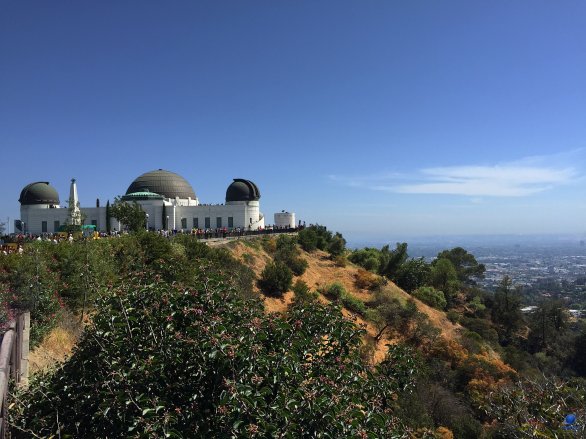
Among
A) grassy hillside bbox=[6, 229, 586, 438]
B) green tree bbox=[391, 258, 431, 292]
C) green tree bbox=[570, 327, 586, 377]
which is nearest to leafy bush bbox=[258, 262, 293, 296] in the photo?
green tree bbox=[391, 258, 431, 292]

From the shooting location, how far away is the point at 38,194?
131 feet

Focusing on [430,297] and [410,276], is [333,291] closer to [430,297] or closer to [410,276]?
[430,297]

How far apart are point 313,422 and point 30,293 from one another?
8301 millimetres

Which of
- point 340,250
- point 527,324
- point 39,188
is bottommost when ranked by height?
point 527,324

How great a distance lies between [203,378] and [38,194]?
43376 millimetres

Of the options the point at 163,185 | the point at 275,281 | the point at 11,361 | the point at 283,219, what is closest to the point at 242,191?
the point at 283,219

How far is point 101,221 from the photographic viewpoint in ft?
126

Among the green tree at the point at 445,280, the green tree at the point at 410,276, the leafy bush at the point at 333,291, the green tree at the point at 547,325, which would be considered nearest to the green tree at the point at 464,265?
the green tree at the point at 445,280

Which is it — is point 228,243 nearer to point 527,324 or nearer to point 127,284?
point 127,284

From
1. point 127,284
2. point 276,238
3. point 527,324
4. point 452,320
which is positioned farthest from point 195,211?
point 127,284

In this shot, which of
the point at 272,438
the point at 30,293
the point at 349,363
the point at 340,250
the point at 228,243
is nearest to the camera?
the point at 272,438

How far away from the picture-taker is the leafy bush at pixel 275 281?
827 inches

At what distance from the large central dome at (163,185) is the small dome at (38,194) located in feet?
22.9

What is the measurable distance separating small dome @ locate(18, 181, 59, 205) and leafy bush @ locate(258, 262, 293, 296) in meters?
29.1
